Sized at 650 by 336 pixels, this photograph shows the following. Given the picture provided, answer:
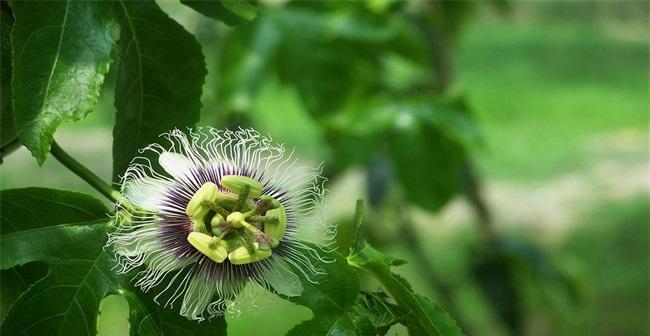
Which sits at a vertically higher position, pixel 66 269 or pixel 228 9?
pixel 228 9

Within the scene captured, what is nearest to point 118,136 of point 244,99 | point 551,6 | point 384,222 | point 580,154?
point 244,99

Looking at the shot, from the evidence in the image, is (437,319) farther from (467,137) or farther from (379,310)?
(467,137)

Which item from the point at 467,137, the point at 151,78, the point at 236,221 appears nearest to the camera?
the point at 236,221

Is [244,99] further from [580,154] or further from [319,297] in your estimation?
[580,154]

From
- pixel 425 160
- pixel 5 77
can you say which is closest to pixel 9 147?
pixel 5 77

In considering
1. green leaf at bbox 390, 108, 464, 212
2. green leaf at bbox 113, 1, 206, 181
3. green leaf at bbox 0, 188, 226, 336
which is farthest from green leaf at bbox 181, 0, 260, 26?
green leaf at bbox 390, 108, 464, 212

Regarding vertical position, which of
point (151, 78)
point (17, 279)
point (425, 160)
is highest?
point (425, 160)

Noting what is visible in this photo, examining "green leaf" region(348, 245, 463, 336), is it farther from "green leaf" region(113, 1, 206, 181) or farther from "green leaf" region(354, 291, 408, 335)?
"green leaf" region(113, 1, 206, 181)
